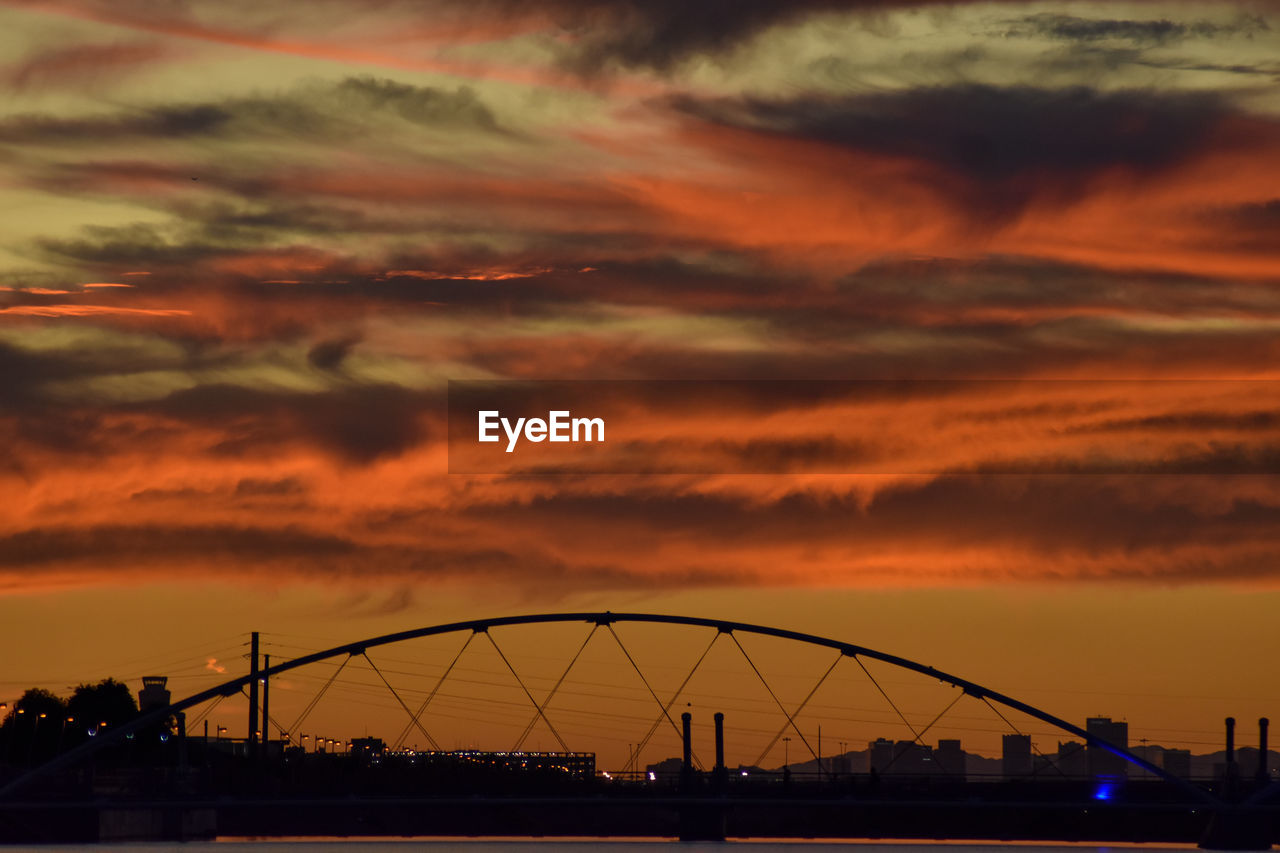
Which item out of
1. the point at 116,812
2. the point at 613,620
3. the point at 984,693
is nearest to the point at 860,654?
the point at 984,693

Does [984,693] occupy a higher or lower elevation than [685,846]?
higher

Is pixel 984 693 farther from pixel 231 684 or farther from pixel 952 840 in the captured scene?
pixel 952 840

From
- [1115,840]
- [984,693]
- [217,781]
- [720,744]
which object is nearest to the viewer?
[984,693]

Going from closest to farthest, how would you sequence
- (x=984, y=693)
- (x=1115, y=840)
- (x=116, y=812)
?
(x=984, y=693), (x=116, y=812), (x=1115, y=840)

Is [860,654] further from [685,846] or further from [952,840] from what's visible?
[952,840]

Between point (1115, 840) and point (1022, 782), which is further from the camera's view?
point (1115, 840)

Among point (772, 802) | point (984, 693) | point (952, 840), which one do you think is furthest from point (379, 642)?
point (952, 840)
